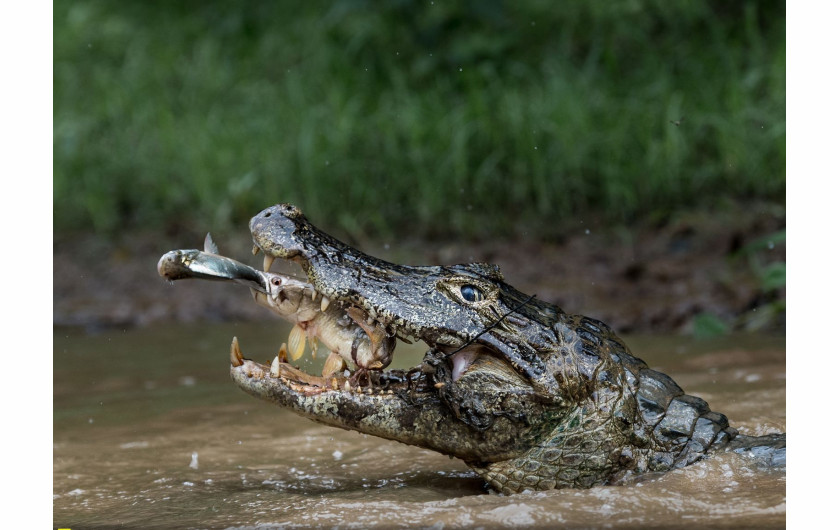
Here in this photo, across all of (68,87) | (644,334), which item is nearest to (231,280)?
(644,334)

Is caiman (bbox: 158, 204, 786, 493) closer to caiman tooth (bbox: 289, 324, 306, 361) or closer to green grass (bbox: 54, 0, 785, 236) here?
caiman tooth (bbox: 289, 324, 306, 361)

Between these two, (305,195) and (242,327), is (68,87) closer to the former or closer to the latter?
(305,195)

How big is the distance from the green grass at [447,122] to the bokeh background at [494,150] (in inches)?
0.7

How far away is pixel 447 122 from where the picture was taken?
7180 mm

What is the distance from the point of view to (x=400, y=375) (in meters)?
2.82

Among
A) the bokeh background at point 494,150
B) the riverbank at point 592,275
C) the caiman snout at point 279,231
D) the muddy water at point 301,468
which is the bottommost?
the muddy water at point 301,468

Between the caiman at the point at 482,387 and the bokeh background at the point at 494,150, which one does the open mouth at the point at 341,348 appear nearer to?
the caiman at the point at 482,387

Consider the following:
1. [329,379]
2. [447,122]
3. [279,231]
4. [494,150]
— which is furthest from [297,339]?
[447,122]

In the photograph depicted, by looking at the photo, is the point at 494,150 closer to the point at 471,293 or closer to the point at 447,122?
the point at 447,122

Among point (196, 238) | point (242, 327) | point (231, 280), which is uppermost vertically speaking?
point (196, 238)

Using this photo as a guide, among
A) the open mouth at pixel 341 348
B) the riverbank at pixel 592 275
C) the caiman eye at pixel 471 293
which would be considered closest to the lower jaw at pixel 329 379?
the open mouth at pixel 341 348

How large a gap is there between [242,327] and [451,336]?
147 inches

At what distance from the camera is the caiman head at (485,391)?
8.93ft

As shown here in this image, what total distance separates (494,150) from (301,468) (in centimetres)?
412
